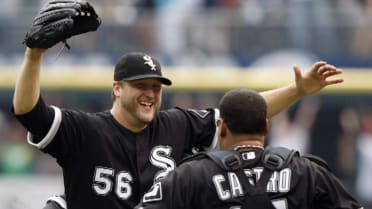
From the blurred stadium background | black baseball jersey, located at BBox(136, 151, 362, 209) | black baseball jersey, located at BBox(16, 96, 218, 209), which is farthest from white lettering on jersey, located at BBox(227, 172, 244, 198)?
the blurred stadium background

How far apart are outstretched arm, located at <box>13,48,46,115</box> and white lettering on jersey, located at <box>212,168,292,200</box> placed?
4.44ft

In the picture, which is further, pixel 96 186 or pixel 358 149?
pixel 358 149

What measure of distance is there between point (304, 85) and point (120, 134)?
1160 millimetres

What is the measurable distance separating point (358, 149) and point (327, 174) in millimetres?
10415

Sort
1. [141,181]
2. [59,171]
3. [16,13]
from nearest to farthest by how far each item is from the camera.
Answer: [141,181], [59,171], [16,13]

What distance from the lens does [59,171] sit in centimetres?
1652

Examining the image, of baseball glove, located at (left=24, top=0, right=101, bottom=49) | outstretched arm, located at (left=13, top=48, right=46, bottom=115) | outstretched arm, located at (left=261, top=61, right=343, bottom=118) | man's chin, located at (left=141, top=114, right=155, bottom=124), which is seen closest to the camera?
baseball glove, located at (left=24, top=0, right=101, bottom=49)

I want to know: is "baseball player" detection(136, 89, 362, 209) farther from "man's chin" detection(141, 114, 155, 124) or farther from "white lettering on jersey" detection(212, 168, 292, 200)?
"man's chin" detection(141, 114, 155, 124)

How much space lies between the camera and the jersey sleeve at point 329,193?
21.0 ft

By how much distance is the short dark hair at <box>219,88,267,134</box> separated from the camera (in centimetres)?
644

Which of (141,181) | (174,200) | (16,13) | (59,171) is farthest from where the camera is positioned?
(16,13)

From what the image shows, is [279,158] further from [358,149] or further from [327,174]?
[358,149]

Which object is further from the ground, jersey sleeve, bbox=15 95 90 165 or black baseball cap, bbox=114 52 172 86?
black baseball cap, bbox=114 52 172 86

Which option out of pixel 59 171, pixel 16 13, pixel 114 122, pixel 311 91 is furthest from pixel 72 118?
pixel 16 13
